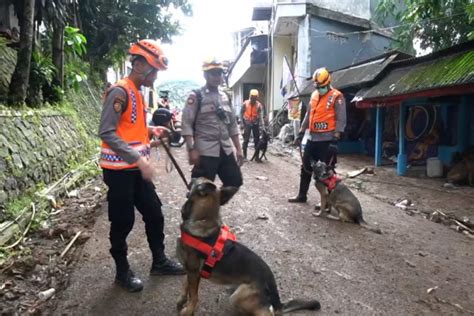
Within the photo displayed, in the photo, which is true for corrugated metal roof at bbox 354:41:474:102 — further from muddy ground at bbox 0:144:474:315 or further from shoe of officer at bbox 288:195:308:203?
shoe of officer at bbox 288:195:308:203

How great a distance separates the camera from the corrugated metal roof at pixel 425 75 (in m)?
7.04

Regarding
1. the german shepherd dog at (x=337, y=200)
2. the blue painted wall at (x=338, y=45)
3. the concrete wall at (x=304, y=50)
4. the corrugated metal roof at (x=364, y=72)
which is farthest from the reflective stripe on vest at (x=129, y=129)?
the blue painted wall at (x=338, y=45)

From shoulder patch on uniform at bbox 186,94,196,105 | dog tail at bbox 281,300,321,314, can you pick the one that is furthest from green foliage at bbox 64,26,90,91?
dog tail at bbox 281,300,321,314

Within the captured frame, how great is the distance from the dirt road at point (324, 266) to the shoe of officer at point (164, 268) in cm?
7

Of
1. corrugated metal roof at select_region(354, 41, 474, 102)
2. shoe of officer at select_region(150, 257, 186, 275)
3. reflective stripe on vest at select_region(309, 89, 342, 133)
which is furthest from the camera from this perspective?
corrugated metal roof at select_region(354, 41, 474, 102)

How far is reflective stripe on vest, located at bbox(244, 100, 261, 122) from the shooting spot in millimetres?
12062

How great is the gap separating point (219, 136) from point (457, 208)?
4591mm

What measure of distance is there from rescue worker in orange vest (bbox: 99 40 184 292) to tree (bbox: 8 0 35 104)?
4.54m

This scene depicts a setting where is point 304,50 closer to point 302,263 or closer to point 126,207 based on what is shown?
point 302,263

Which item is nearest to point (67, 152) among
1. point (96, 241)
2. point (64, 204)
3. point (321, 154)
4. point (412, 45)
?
point (64, 204)

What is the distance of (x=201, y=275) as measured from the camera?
2.97m

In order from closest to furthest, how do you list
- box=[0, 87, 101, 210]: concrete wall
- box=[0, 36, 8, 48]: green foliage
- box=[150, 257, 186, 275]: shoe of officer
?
1. box=[150, 257, 186, 275]: shoe of officer
2. box=[0, 87, 101, 210]: concrete wall
3. box=[0, 36, 8, 48]: green foliage

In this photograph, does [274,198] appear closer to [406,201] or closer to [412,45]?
[406,201]

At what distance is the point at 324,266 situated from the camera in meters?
4.20
